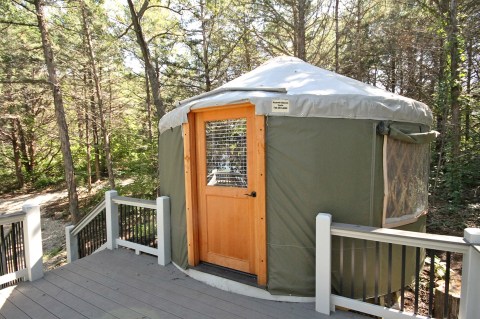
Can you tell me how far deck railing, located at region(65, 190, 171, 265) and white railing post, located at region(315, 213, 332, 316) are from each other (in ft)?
6.10

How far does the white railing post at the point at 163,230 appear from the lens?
→ 3.33 meters

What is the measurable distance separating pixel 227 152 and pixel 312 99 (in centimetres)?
100

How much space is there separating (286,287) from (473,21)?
691 centimetres

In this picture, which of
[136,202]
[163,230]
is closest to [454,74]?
[163,230]

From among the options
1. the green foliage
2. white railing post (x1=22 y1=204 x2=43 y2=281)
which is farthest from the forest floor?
white railing post (x1=22 y1=204 x2=43 y2=281)

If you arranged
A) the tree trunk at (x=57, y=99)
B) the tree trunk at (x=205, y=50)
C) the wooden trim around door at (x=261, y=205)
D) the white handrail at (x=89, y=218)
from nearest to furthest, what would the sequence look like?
the wooden trim around door at (x=261, y=205) < the white handrail at (x=89, y=218) < the tree trunk at (x=57, y=99) < the tree trunk at (x=205, y=50)

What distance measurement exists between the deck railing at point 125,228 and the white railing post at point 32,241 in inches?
36.1

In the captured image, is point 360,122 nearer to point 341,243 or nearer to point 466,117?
point 341,243

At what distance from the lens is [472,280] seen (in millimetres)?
1754

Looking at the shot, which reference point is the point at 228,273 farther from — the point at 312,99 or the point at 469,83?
the point at 469,83

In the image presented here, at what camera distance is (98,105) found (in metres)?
10.0

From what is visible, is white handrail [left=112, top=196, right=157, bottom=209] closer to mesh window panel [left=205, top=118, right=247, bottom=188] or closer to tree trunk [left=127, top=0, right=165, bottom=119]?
mesh window panel [left=205, top=118, right=247, bottom=188]

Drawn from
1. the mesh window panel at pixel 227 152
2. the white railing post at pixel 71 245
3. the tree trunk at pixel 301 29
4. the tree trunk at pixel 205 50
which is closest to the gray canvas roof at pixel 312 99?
the mesh window panel at pixel 227 152

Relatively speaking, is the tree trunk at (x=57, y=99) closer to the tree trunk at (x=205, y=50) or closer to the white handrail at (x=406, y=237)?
the tree trunk at (x=205, y=50)
